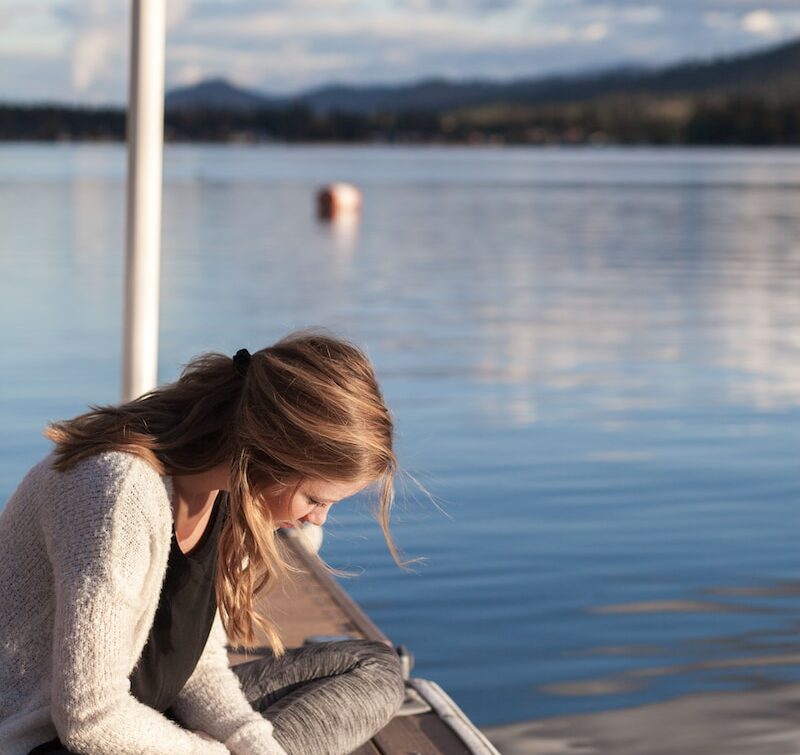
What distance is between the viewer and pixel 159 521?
2.27m

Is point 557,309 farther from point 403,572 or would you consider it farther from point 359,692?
point 359,692

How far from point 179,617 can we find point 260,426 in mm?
427

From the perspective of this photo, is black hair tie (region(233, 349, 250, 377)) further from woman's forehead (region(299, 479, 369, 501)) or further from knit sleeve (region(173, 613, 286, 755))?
knit sleeve (region(173, 613, 286, 755))

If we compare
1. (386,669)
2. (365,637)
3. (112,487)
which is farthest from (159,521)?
(365,637)

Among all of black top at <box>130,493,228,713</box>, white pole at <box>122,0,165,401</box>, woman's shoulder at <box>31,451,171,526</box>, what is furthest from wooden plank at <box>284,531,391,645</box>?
woman's shoulder at <box>31,451,171,526</box>

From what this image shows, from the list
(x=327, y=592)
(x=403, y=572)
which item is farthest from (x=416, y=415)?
(x=327, y=592)

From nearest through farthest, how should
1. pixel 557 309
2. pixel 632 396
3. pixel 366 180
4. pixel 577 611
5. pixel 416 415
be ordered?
pixel 577 611, pixel 416 415, pixel 632 396, pixel 557 309, pixel 366 180

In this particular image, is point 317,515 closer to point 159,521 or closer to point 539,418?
point 159,521

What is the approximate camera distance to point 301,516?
96.8 inches

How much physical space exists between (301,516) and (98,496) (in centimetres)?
36

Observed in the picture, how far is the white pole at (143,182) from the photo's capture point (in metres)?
4.36

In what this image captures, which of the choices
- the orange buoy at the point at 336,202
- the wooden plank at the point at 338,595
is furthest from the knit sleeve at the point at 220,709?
the orange buoy at the point at 336,202

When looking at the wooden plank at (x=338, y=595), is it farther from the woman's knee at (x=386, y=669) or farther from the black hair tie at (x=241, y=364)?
the black hair tie at (x=241, y=364)

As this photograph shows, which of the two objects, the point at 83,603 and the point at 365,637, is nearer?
the point at 83,603
